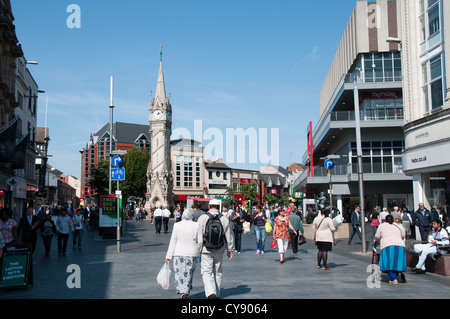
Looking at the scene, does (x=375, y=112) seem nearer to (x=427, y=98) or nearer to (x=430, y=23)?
(x=427, y=98)

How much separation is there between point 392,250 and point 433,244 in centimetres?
211

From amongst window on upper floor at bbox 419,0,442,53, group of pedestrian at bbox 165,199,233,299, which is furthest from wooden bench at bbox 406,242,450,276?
window on upper floor at bbox 419,0,442,53

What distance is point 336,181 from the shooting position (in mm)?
42031

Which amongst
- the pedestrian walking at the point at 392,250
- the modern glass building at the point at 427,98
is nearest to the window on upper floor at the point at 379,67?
the modern glass building at the point at 427,98

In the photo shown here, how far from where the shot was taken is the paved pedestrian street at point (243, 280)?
9.02 metres

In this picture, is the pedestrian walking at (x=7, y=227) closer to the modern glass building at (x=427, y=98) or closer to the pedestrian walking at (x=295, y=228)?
the pedestrian walking at (x=295, y=228)

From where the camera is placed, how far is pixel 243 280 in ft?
35.9

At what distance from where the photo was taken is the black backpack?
27.2 ft

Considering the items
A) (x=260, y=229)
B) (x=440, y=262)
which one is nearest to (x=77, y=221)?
(x=260, y=229)

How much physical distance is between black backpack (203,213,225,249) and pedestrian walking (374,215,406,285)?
4218 millimetres

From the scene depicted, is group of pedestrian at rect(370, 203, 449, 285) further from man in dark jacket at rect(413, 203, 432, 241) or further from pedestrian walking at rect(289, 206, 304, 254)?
man in dark jacket at rect(413, 203, 432, 241)

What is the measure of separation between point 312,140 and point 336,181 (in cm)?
1745

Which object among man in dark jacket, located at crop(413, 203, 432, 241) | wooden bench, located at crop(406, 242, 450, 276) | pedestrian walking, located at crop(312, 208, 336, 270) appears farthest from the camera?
man in dark jacket, located at crop(413, 203, 432, 241)

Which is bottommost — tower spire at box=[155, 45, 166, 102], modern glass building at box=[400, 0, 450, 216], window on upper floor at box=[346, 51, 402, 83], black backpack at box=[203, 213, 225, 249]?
black backpack at box=[203, 213, 225, 249]
